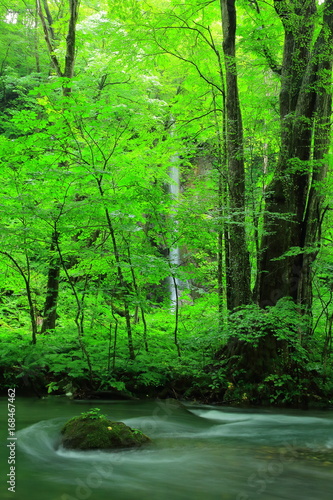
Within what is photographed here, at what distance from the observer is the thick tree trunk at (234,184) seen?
6895 millimetres

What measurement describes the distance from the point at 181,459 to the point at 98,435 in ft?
2.79

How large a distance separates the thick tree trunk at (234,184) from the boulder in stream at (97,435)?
134 inches

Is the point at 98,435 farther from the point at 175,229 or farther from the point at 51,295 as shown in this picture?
the point at 51,295

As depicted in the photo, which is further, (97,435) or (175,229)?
(175,229)

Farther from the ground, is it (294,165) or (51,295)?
(294,165)

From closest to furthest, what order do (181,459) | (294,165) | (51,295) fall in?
(181,459) < (294,165) < (51,295)

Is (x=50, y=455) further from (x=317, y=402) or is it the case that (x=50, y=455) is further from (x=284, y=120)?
(x=284, y=120)

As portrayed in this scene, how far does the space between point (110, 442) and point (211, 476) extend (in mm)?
1054

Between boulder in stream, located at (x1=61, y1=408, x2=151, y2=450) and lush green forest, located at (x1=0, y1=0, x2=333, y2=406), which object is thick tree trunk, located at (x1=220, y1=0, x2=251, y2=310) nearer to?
lush green forest, located at (x1=0, y1=0, x2=333, y2=406)

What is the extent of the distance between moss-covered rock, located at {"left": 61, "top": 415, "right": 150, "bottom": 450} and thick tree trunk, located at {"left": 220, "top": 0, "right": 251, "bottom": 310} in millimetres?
3392

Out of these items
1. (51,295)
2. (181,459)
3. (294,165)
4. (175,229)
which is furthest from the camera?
(51,295)

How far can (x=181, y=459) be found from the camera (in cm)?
386

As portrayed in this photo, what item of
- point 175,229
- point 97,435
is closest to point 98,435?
point 97,435

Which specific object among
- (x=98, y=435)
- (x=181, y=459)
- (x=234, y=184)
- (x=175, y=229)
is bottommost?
(x=181, y=459)
